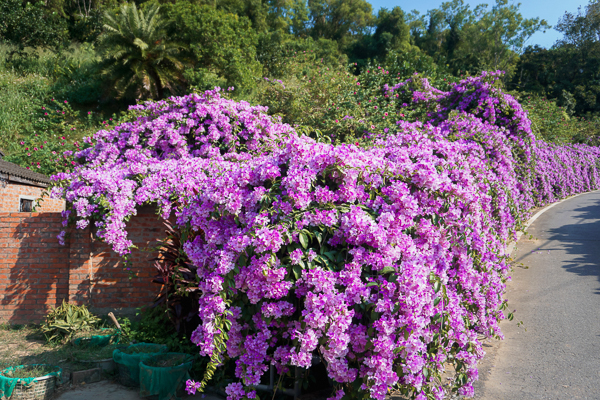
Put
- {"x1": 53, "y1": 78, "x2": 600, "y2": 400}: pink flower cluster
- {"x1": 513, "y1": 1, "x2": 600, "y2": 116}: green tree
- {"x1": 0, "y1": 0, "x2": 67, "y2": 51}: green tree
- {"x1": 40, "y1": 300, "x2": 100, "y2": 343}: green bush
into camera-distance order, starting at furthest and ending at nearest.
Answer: {"x1": 513, "y1": 1, "x2": 600, "y2": 116}: green tree
{"x1": 0, "y1": 0, "x2": 67, "y2": 51}: green tree
{"x1": 40, "y1": 300, "x2": 100, "y2": 343}: green bush
{"x1": 53, "y1": 78, "x2": 600, "y2": 400}: pink flower cluster

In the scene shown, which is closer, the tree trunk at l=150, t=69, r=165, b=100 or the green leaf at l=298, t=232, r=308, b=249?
the green leaf at l=298, t=232, r=308, b=249

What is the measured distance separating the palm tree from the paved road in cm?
1587

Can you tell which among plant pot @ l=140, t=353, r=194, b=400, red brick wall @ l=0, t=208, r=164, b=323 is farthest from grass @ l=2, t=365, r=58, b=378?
red brick wall @ l=0, t=208, r=164, b=323

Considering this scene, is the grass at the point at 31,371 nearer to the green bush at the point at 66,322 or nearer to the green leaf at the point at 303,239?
the green bush at the point at 66,322

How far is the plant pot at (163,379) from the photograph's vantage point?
382 centimetres

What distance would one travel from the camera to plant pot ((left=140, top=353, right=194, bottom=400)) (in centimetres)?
382

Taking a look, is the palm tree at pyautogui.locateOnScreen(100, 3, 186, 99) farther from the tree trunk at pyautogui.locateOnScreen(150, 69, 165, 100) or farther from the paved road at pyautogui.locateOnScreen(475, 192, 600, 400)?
the paved road at pyautogui.locateOnScreen(475, 192, 600, 400)

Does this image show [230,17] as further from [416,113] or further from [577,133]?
[577,133]

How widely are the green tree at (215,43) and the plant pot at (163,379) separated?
15.2 metres

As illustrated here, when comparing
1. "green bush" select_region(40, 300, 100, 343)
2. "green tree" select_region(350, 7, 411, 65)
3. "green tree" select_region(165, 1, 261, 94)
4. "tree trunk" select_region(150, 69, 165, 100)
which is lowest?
"green bush" select_region(40, 300, 100, 343)

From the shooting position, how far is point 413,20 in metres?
49.8

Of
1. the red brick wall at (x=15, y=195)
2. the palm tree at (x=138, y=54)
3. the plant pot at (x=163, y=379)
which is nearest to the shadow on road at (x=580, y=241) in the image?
the plant pot at (x=163, y=379)

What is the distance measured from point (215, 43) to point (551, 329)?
17566 mm

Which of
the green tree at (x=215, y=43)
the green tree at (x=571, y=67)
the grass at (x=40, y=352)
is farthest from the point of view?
the green tree at (x=571, y=67)
